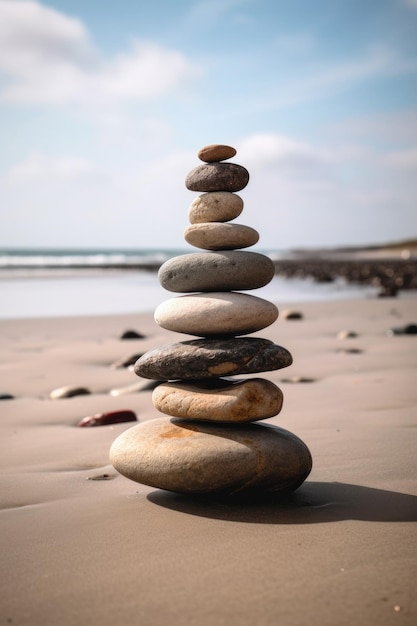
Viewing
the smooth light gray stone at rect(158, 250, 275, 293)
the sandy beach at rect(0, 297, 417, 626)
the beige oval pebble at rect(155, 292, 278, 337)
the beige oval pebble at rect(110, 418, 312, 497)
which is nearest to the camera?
the sandy beach at rect(0, 297, 417, 626)

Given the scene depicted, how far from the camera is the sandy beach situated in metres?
2.79

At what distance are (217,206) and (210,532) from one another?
2237 millimetres

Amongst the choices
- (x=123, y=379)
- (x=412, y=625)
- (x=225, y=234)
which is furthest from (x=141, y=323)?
(x=412, y=625)

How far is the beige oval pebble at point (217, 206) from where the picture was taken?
181 inches

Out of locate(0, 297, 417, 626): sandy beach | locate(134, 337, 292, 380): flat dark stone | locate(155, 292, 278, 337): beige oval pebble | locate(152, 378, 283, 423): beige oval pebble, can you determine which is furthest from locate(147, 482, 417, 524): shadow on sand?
locate(155, 292, 278, 337): beige oval pebble

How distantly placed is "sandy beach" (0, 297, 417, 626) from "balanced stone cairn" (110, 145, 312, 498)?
0.22 m

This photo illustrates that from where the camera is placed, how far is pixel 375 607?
2748 mm

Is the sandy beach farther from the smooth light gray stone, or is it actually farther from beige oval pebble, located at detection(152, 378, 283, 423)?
the smooth light gray stone

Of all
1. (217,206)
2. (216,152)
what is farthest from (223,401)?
(216,152)

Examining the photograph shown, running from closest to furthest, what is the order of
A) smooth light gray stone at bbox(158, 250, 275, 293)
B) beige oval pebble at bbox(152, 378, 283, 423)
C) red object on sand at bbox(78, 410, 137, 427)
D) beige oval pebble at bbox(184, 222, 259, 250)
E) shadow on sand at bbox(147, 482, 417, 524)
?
shadow on sand at bbox(147, 482, 417, 524) → beige oval pebble at bbox(152, 378, 283, 423) → smooth light gray stone at bbox(158, 250, 275, 293) → beige oval pebble at bbox(184, 222, 259, 250) → red object on sand at bbox(78, 410, 137, 427)

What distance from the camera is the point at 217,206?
4.60 m

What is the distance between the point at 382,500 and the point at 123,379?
4882 mm

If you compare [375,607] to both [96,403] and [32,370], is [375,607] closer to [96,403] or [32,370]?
[96,403]

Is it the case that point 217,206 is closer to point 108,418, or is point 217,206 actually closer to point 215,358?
point 215,358
